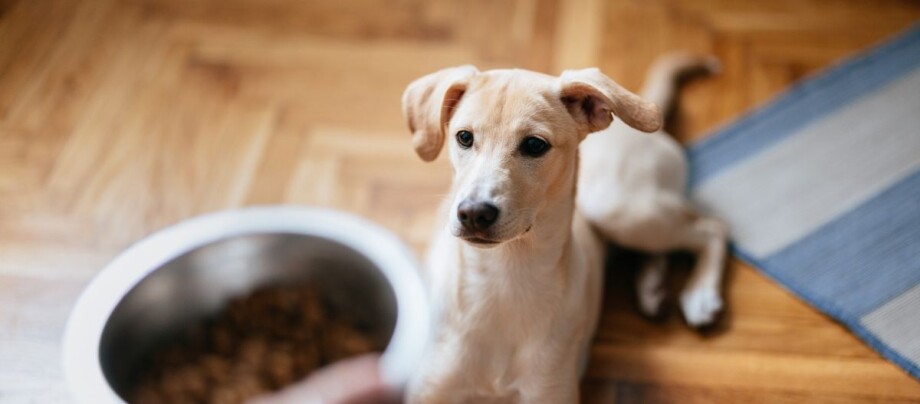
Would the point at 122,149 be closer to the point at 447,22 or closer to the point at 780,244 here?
the point at 447,22

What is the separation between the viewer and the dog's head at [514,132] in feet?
5.02

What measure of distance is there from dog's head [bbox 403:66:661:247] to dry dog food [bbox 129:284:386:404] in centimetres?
63

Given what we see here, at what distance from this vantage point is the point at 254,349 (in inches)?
81.0

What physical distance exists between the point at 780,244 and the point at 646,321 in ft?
1.36

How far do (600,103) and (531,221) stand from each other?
24 centimetres

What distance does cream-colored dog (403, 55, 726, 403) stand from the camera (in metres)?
1.56

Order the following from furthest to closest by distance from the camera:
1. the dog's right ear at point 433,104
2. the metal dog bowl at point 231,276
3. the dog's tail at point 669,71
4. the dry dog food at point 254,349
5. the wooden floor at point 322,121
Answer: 1. the dog's tail at point 669,71
2. the wooden floor at point 322,121
3. the dry dog food at point 254,349
4. the metal dog bowl at point 231,276
5. the dog's right ear at point 433,104

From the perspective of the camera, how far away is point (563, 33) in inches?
113

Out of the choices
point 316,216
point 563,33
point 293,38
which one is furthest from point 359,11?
point 316,216

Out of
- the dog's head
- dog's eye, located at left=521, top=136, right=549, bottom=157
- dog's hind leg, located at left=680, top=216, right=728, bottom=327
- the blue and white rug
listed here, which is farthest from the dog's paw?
dog's eye, located at left=521, top=136, right=549, bottom=157

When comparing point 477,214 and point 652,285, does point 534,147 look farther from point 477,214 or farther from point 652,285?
point 652,285

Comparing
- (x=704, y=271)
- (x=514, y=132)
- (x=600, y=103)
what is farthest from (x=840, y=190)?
(x=514, y=132)

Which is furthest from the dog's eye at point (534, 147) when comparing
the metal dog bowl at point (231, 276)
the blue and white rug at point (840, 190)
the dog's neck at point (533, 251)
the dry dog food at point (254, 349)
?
the blue and white rug at point (840, 190)

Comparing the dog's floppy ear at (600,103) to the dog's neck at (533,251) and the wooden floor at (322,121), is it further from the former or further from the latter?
the wooden floor at (322,121)
